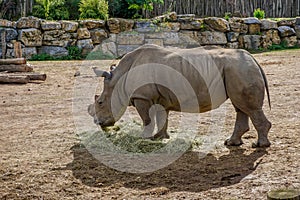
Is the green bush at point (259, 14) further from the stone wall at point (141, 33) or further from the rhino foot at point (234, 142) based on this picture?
the rhino foot at point (234, 142)

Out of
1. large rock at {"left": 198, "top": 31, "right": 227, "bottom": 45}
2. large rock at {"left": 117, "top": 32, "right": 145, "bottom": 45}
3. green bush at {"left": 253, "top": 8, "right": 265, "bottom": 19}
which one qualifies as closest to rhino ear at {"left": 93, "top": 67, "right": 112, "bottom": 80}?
large rock at {"left": 117, "top": 32, "right": 145, "bottom": 45}

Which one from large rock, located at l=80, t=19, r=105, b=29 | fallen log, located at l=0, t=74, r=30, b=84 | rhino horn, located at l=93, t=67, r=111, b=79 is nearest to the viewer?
rhino horn, located at l=93, t=67, r=111, b=79

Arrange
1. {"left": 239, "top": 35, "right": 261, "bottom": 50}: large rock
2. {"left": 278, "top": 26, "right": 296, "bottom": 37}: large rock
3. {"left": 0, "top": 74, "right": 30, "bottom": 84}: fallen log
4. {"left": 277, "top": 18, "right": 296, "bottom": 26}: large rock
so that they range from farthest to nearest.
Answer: {"left": 277, "top": 18, "right": 296, "bottom": 26}: large rock
{"left": 278, "top": 26, "right": 296, "bottom": 37}: large rock
{"left": 239, "top": 35, "right": 261, "bottom": 50}: large rock
{"left": 0, "top": 74, "right": 30, "bottom": 84}: fallen log

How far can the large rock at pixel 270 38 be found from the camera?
20.2 meters

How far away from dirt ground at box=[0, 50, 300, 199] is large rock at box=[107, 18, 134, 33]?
1101 centimetres

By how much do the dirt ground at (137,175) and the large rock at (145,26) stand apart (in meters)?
11.0

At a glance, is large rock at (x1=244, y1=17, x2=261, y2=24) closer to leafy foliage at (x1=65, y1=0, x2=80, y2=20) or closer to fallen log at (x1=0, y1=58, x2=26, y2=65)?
leafy foliage at (x1=65, y1=0, x2=80, y2=20)

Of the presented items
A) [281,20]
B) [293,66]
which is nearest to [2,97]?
[293,66]

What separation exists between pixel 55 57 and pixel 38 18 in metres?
1.71

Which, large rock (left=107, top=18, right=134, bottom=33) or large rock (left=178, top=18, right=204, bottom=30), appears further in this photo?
large rock (left=178, top=18, right=204, bottom=30)

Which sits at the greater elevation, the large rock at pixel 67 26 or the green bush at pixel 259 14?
the green bush at pixel 259 14

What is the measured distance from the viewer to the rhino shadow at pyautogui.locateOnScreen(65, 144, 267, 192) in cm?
473

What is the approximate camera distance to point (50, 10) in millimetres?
19719

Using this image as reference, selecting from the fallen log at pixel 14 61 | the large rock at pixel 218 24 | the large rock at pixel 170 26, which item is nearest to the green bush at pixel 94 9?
the large rock at pixel 170 26
